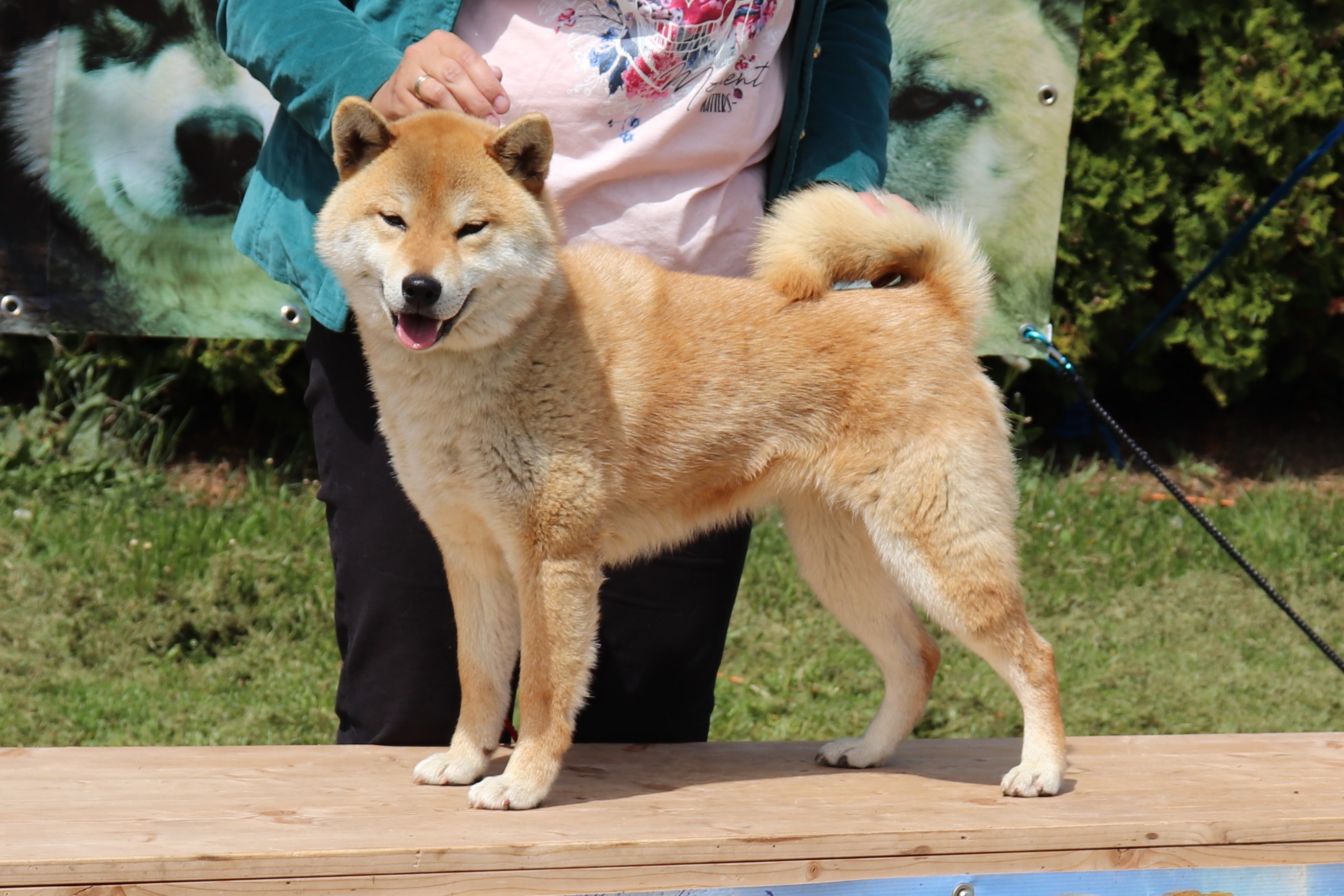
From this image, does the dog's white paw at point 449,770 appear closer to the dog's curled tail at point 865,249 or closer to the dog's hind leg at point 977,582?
the dog's hind leg at point 977,582

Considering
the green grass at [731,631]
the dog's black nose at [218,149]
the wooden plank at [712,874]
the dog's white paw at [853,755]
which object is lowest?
the green grass at [731,631]

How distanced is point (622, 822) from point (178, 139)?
3477 mm

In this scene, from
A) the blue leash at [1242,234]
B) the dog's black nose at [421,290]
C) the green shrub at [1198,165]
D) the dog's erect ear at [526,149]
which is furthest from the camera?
the green shrub at [1198,165]

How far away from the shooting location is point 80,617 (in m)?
4.38

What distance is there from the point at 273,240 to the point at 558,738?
3.81 ft

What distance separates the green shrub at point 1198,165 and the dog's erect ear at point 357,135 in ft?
13.5

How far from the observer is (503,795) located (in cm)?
224

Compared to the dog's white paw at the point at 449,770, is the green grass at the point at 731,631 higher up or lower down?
lower down

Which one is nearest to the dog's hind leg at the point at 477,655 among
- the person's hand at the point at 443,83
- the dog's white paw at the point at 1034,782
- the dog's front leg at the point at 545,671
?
the dog's front leg at the point at 545,671

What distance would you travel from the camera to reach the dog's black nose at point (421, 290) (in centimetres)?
203

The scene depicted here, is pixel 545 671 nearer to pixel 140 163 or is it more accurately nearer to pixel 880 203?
pixel 880 203

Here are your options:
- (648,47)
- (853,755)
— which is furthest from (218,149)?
(853,755)

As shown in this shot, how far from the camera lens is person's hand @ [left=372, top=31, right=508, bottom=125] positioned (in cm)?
216

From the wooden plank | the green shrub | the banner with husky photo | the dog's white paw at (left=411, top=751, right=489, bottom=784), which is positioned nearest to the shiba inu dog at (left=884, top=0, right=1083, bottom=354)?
the banner with husky photo
